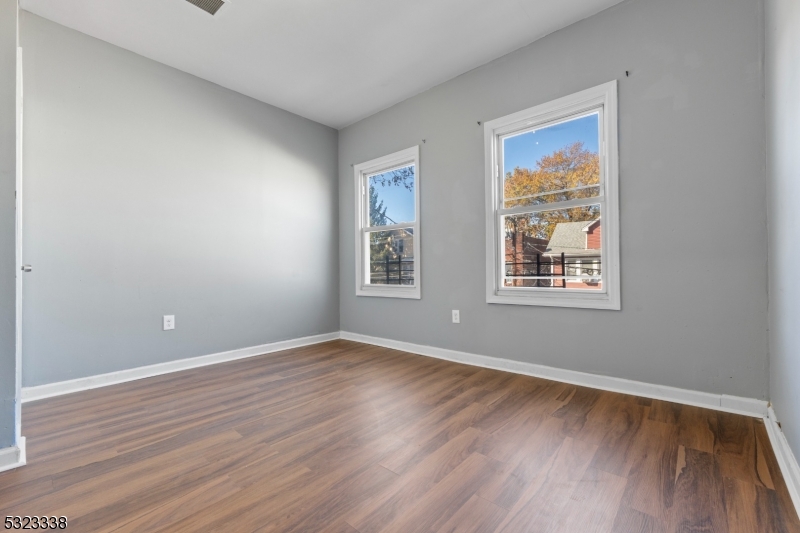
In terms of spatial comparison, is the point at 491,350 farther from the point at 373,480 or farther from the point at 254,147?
the point at 254,147

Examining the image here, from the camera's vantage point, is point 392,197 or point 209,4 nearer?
point 209,4

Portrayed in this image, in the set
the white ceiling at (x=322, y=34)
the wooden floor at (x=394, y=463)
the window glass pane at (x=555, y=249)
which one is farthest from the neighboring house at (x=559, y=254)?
the white ceiling at (x=322, y=34)

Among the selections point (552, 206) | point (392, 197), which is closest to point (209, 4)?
point (392, 197)

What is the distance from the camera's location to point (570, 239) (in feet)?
8.64

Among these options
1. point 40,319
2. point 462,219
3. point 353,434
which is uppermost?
point 462,219

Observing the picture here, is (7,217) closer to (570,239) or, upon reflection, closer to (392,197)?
(392,197)

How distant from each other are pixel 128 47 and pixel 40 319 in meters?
2.15

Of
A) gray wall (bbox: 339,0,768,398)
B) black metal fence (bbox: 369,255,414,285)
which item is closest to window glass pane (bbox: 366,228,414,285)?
black metal fence (bbox: 369,255,414,285)

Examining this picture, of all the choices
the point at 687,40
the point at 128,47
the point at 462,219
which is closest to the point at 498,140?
the point at 462,219

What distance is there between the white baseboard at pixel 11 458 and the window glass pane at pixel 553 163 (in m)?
3.24

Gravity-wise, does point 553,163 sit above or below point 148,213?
above

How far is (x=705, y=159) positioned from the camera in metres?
2.06

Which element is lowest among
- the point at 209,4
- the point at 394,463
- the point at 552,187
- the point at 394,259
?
the point at 394,463

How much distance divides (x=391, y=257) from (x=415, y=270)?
1.52ft
